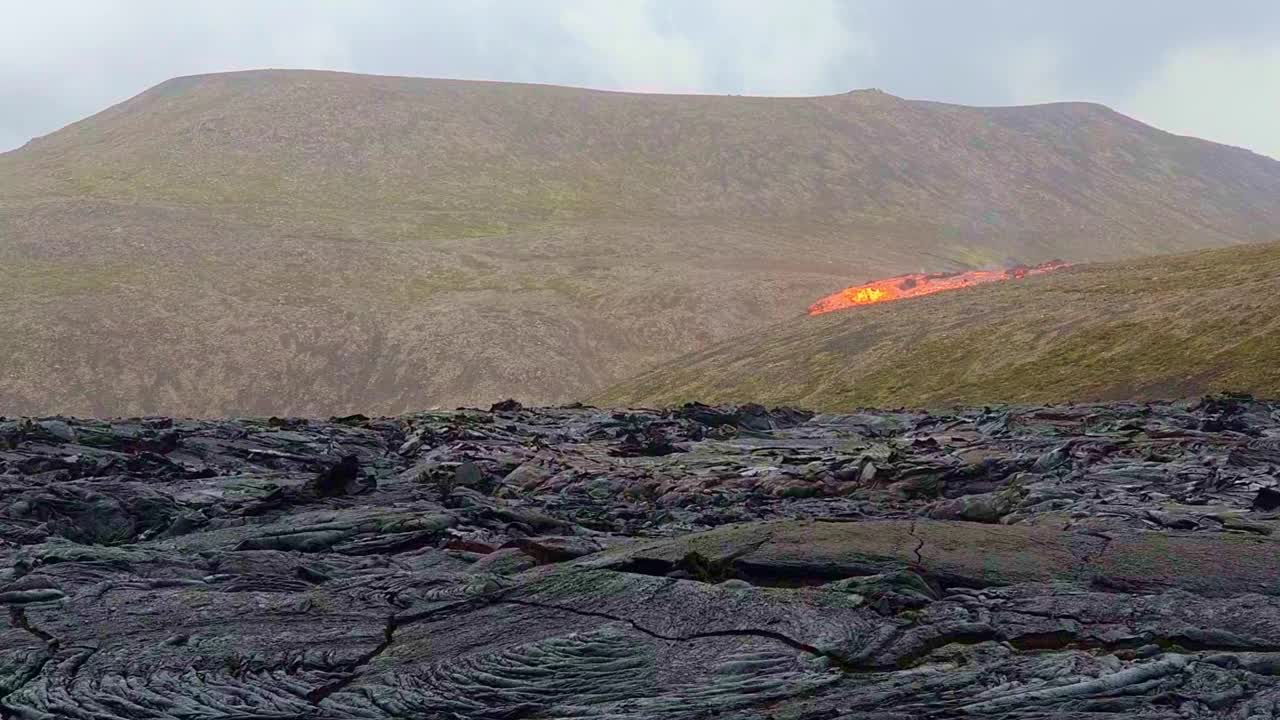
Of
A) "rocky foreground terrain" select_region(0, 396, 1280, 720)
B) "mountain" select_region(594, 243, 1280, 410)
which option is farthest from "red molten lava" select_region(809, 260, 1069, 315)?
"rocky foreground terrain" select_region(0, 396, 1280, 720)

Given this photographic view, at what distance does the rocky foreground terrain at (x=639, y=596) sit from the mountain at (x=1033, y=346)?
4213cm

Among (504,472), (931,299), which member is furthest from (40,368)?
(504,472)

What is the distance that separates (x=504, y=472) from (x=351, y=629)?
1745cm

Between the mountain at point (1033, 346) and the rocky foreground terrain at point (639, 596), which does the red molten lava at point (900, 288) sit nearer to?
the mountain at point (1033, 346)

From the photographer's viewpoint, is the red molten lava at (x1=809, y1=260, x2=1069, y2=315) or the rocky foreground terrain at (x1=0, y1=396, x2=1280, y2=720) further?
the red molten lava at (x1=809, y1=260, x2=1069, y2=315)

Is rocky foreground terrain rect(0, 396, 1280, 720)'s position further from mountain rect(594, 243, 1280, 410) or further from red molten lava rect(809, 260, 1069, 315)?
red molten lava rect(809, 260, 1069, 315)

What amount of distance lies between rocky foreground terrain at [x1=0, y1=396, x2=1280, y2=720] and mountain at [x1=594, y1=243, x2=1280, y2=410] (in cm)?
4213

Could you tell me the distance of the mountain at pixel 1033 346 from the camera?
68.1 m

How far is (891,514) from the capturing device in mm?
23422

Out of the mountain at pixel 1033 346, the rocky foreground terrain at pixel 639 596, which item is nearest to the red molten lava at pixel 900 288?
the mountain at pixel 1033 346

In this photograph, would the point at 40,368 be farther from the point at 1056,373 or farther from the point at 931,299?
the point at 1056,373

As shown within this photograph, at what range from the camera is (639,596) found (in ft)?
48.8

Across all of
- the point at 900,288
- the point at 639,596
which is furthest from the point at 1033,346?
Answer: the point at 639,596

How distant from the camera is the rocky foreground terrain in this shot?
12.2 m
